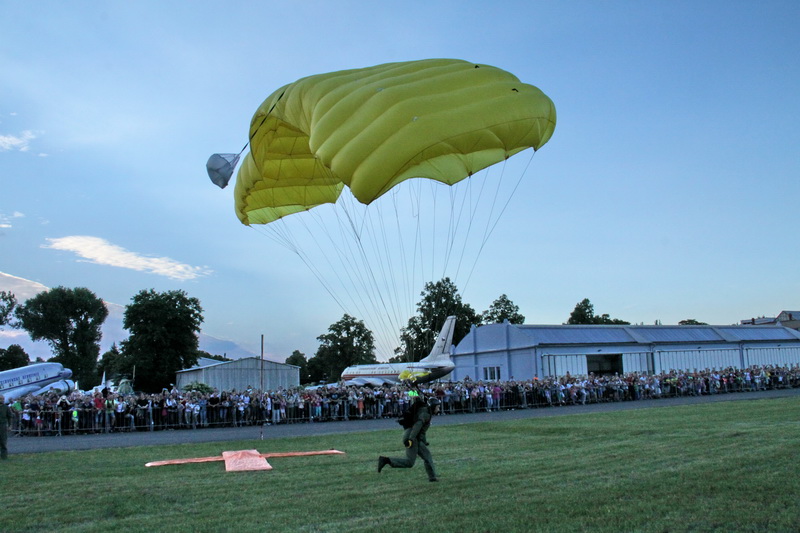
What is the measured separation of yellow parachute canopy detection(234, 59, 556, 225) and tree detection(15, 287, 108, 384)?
3260 inches

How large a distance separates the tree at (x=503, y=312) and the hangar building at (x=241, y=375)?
147 feet

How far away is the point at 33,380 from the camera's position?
122 ft

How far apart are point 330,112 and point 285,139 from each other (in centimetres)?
429

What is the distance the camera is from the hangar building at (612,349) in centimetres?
4031

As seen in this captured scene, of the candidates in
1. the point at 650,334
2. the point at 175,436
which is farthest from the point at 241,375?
the point at 175,436

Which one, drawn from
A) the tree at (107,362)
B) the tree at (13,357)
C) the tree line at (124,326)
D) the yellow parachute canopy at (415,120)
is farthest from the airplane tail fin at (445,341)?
the tree at (13,357)

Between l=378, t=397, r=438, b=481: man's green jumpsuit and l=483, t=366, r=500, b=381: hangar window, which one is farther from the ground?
l=378, t=397, r=438, b=481: man's green jumpsuit

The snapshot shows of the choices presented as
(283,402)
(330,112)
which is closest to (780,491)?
(330,112)

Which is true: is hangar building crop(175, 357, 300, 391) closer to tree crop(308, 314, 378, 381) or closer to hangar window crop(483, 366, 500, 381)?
hangar window crop(483, 366, 500, 381)

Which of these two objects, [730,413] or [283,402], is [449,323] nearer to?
[283,402]

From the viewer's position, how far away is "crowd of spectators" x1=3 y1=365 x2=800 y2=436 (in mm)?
21578

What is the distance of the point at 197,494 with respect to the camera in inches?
327

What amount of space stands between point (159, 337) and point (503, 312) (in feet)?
171

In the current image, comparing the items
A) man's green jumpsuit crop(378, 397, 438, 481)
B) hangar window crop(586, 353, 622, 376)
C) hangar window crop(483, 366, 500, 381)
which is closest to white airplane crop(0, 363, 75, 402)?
hangar window crop(483, 366, 500, 381)
